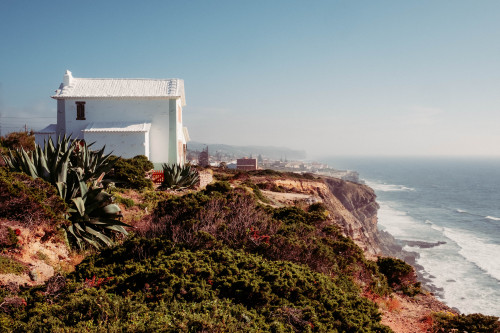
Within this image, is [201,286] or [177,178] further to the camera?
[177,178]

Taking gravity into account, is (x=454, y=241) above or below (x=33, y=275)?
below

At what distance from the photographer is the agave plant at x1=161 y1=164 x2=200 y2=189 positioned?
14.8 m

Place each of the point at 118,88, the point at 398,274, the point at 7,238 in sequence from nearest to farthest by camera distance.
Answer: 1. the point at 7,238
2. the point at 398,274
3. the point at 118,88

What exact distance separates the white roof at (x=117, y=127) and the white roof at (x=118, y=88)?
192 cm

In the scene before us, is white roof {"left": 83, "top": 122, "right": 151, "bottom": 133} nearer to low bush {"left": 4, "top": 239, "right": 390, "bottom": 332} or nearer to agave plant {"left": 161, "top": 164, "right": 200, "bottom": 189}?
agave plant {"left": 161, "top": 164, "right": 200, "bottom": 189}

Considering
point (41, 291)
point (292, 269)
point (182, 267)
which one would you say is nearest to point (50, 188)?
point (41, 291)

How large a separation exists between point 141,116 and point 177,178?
9.22 m

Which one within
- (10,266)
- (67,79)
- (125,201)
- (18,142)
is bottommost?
(10,266)

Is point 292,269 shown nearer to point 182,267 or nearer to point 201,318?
point 182,267

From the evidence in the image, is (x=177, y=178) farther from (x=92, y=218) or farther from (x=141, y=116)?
(x=141, y=116)

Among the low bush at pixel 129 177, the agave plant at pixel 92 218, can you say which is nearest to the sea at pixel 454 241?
the low bush at pixel 129 177

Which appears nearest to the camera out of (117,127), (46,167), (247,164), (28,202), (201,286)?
(201,286)

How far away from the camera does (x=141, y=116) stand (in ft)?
73.0

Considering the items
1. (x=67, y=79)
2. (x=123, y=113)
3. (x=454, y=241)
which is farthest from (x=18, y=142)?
(x=454, y=241)
